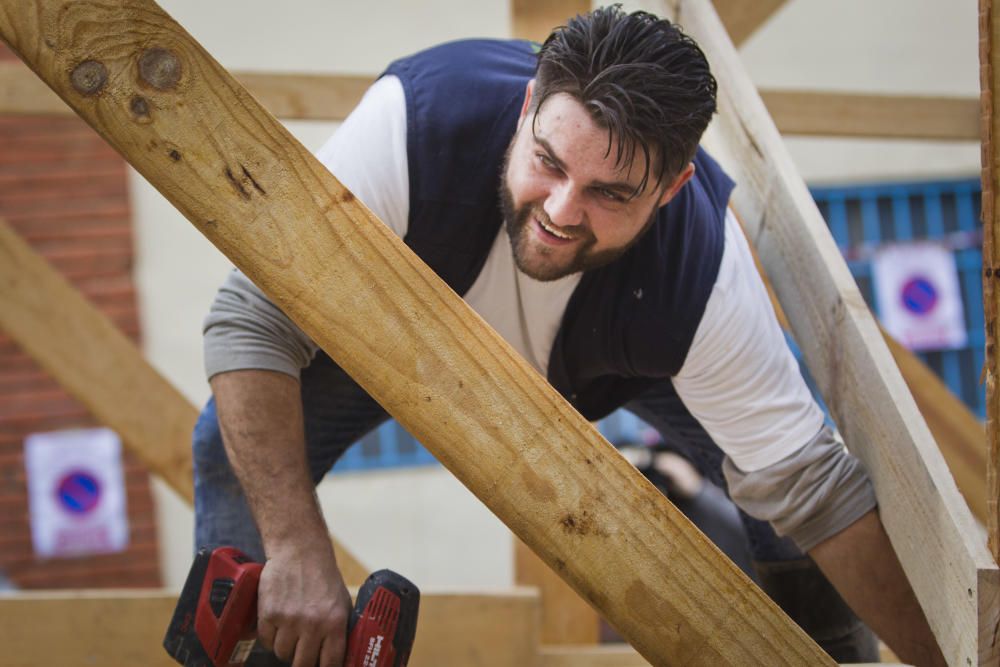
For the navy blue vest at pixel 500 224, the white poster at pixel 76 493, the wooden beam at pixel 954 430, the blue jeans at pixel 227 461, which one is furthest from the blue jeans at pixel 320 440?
the white poster at pixel 76 493

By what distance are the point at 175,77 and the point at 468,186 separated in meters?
0.59

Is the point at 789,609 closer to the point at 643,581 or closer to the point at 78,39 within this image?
the point at 643,581

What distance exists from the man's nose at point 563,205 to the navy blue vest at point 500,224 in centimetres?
12

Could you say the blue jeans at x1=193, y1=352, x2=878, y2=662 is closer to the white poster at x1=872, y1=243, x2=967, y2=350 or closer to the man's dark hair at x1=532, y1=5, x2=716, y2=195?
the man's dark hair at x1=532, y1=5, x2=716, y2=195

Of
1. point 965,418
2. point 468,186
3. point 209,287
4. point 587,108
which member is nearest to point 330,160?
point 468,186

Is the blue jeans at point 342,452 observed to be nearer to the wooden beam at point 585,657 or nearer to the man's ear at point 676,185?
the wooden beam at point 585,657

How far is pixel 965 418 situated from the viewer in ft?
9.15

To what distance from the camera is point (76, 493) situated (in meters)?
4.85

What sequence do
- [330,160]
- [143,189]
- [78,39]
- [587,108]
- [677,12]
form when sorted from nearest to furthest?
[78,39]
[587,108]
[330,160]
[677,12]
[143,189]

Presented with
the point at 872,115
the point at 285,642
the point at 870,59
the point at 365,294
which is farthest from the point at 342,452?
the point at 870,59

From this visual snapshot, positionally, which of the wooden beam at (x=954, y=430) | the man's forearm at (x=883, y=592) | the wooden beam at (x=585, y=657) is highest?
the man's forearm at (x=883, y=592)

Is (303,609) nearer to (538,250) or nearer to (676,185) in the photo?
(538,250)

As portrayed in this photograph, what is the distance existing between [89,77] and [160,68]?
0.06 meters

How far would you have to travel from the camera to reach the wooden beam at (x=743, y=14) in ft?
7.51
